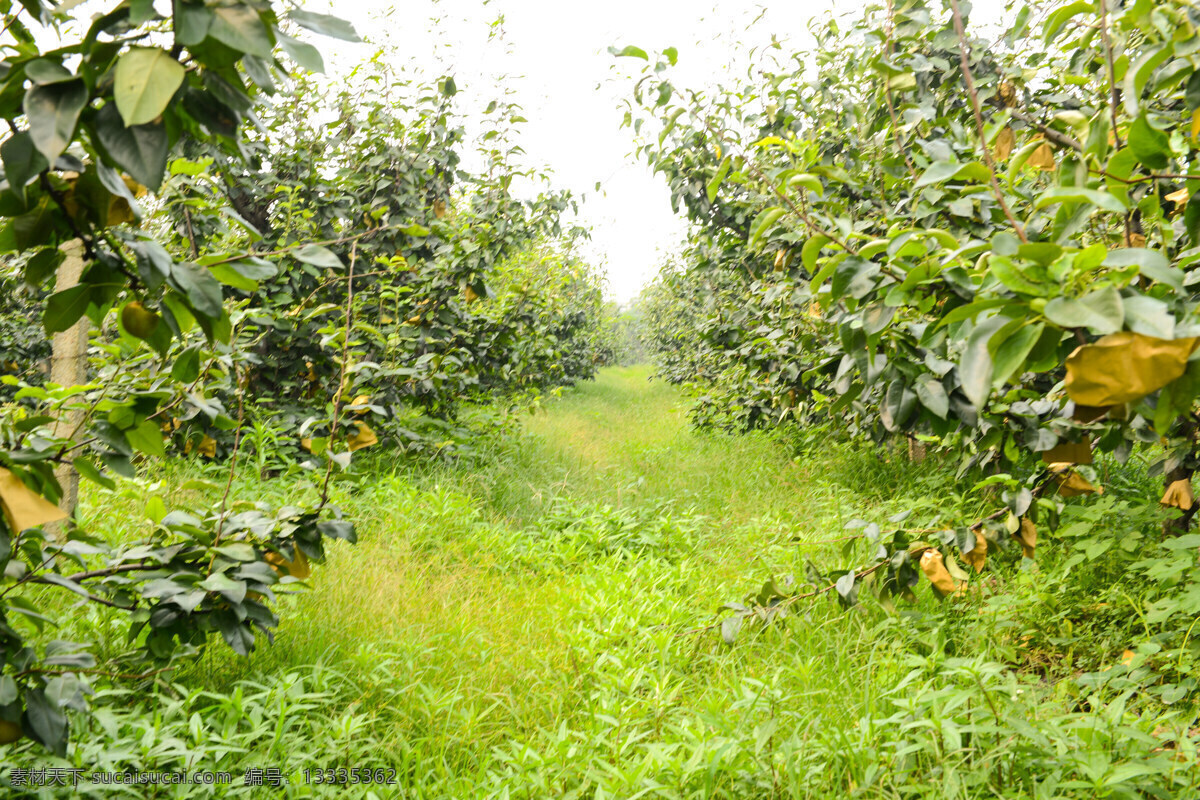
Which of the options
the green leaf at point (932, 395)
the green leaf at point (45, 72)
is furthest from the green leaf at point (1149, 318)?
the green leaf at point (45, 72)

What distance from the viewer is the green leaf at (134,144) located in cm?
71

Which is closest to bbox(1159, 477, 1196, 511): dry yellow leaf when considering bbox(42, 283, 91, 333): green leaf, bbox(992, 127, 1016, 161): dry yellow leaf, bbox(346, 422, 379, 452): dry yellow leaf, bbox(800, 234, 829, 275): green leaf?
bbox(992, 127, 1016, 161): dry yellow leaf

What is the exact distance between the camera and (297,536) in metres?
1.65

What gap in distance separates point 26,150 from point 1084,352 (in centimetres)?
115

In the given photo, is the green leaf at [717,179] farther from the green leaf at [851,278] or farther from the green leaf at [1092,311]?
the green leaf at [1092,311]

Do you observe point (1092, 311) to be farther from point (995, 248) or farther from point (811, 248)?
point (811, 248)

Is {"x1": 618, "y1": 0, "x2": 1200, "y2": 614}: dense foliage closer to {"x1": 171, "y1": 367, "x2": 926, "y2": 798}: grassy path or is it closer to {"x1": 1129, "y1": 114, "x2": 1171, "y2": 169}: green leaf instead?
{"x1": 1129, "y1": 114, "x2": 1171, "y2": 169}: green leaf

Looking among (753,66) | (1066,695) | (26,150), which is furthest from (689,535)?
(26,150)

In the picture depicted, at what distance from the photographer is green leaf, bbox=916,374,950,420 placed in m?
1.36

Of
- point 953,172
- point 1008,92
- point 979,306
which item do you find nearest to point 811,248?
point 953,172

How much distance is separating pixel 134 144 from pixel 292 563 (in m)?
1.21

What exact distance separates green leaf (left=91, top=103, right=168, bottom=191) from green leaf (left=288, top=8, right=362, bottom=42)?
20 centimetres

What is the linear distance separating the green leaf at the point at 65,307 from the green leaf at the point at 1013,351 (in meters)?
1.18

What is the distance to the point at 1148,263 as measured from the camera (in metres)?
0.79
